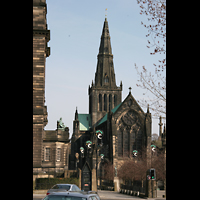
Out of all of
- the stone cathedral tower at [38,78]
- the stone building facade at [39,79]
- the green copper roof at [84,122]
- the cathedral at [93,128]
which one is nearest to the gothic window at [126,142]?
the cathedral at [93,128]

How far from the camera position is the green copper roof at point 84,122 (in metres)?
118

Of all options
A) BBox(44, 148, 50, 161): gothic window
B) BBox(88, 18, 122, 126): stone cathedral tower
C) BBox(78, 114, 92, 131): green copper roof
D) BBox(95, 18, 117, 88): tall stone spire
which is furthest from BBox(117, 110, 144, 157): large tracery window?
BBox(44, 148, 50, 161): gothic window

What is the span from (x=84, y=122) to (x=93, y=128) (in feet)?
41.5

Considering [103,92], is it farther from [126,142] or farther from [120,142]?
[126,142]

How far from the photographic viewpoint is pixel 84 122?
4712 inches

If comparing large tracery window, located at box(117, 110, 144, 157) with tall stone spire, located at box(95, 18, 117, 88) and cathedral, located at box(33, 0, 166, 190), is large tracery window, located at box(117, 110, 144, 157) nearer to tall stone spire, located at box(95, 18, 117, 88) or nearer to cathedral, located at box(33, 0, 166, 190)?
cathedral, located at box(33, 0, 166, 190)

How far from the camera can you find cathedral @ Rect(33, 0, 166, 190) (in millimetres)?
39875

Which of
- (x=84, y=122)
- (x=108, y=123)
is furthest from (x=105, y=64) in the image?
(x=108, y=123)

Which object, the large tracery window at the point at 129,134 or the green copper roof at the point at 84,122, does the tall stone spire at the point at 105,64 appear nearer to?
the green copper roof at the point at 84,122
